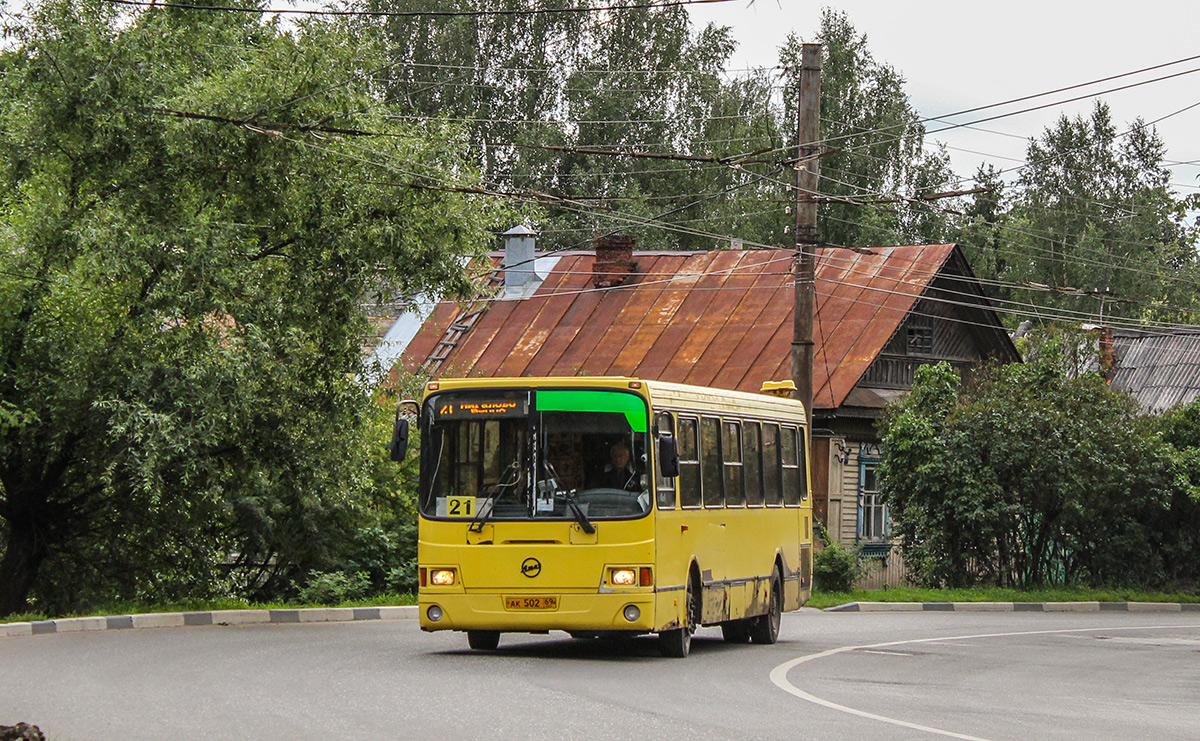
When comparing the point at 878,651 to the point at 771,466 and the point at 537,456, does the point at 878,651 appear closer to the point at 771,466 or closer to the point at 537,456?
the point at 771,466

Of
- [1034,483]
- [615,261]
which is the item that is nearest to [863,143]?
[615,261]

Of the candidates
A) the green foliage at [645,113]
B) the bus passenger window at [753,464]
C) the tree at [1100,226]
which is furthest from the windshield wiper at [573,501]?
the tree at [1100,226]

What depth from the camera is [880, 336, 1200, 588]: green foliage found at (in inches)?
1247

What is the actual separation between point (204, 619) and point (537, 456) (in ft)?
24.5

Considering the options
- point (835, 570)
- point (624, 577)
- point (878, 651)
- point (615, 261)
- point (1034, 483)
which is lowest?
point (878, 651)

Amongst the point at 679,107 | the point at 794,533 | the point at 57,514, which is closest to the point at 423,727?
the point at 794,533

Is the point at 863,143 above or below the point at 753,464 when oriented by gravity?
above

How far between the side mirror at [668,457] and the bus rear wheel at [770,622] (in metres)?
4.49

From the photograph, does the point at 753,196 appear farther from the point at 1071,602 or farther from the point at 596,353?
the point at 1071,602

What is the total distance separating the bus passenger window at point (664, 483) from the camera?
15.8 m

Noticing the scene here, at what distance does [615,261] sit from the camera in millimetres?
46844

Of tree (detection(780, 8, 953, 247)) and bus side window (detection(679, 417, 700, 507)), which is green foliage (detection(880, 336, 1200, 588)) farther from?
tree (detection(780, 8, 953, 247))

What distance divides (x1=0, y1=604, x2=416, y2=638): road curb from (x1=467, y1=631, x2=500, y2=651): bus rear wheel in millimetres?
4937

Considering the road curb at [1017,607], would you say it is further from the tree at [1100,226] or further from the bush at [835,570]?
the tree at [1100,226]
